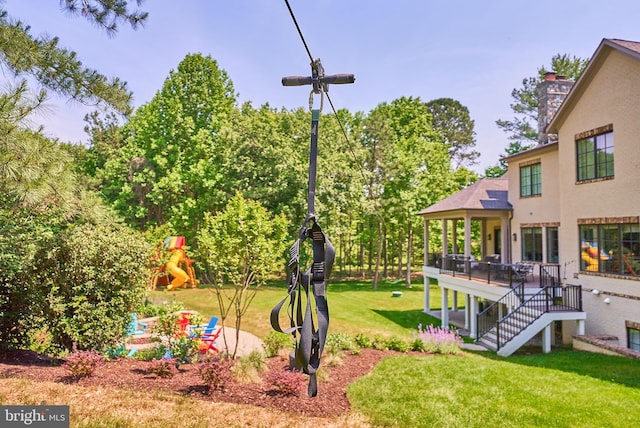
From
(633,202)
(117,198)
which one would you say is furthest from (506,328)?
(117,198)

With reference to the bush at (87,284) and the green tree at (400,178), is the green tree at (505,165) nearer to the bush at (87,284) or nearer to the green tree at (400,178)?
the green tree at (400,178)

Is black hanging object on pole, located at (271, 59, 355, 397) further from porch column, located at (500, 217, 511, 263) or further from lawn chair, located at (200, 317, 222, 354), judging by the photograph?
porch column, located at (500, 217, 511, 263)

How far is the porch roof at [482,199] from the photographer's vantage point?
17.4 metres

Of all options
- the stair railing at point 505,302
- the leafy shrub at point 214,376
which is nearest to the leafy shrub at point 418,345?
the stair railing at point 505,302

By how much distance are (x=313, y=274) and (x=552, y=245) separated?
15088 mm

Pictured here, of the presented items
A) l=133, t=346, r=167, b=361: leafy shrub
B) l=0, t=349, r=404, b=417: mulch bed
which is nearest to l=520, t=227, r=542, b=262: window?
l=0, t=349, r=404, b=417: mulch bed

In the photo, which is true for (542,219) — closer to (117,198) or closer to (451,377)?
(451,377)

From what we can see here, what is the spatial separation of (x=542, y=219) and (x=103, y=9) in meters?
15.3

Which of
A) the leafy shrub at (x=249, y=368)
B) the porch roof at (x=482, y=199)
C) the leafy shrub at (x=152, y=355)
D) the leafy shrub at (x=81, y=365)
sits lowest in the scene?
the leafy shrub at (x=152, y=355)

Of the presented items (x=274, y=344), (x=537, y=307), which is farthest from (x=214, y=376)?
(x=537, y=307)

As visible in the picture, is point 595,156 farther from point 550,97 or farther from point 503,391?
point 503,391

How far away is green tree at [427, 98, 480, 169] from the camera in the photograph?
46.2m

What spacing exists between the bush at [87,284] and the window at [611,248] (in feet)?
42.1

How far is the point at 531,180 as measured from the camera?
651 inches
